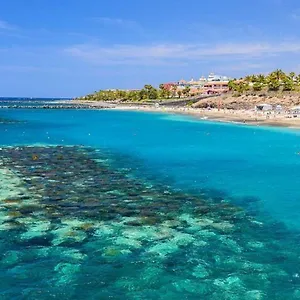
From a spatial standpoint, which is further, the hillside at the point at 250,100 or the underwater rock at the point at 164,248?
the hillside at the point at 250,100

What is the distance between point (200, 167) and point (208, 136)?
2986 cm

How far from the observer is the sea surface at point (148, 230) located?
542 inches

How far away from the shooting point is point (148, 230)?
18.8 m

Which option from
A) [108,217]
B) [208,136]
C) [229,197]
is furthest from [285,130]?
[108,217]

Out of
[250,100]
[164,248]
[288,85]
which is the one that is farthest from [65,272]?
[288,85]

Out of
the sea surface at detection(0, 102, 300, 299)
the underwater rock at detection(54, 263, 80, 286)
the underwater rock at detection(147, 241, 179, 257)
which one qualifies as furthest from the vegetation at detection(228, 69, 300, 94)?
the underwater rock at detection(54, 263, 80, 286)

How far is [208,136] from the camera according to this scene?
66.5 m

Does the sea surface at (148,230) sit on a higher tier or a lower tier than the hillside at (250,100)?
A: lower

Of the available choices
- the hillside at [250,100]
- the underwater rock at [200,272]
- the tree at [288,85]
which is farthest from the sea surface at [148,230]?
the tree at [288,85]

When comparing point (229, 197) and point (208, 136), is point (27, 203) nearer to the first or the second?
point (229, 197)

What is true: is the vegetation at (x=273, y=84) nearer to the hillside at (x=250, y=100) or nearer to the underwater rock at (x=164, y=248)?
the hillside at (x=250, y=100)

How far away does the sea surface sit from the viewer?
45.1 ft

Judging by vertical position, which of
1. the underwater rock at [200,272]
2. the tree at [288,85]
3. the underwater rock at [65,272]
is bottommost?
the underwater rock at [200,272]

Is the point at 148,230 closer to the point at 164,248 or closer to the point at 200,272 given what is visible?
the point at 164,248
